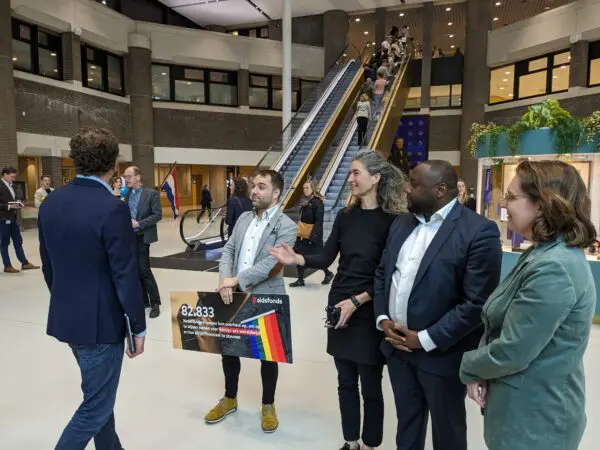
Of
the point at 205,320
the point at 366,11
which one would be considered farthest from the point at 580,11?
the point at 205,320

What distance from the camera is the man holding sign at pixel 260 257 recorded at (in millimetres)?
2588

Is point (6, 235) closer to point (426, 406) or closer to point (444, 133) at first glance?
point (426, 406)

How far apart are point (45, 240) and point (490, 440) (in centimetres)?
198

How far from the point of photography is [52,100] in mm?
14719

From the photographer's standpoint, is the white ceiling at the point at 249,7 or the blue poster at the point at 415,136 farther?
the blue poster at the point at 415,136

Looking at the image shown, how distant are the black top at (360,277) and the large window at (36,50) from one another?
50.6 ft

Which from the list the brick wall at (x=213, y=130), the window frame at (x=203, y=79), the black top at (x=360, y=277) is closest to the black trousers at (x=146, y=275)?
the black top at (x=360, y=277)

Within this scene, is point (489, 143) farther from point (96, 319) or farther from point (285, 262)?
point (96, 319)

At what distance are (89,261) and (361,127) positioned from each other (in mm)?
12070

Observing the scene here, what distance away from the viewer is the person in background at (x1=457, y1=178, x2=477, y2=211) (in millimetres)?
4934

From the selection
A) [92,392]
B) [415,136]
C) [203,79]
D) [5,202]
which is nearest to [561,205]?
[92,392]

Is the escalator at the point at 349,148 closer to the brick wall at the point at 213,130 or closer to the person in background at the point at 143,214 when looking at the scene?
the person in background at the point at 143,214

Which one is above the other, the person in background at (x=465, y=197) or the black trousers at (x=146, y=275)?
the person in background at (x=465, y=197)

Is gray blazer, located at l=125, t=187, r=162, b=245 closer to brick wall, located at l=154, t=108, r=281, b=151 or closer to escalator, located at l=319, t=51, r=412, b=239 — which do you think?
escalator, located at l=319, t=51, r=412, b=239
